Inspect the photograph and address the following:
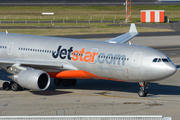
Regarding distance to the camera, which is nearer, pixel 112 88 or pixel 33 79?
pixel 33 79

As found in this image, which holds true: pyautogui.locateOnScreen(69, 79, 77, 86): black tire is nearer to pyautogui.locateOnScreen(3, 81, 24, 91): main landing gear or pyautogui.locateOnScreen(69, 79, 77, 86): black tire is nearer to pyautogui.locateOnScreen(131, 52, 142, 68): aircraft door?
pyautogui.locateOnScreen(3, 81, 24, 91): main landing gear

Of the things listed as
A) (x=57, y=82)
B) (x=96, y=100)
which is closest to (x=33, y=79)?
(x=96, y=100)

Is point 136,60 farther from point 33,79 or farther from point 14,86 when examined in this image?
point 14,86

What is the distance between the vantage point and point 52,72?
29.6m

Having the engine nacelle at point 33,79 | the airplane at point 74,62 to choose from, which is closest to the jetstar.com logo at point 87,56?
the airplane at point 74,62

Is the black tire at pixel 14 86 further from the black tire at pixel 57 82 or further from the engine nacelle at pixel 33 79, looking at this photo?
the black tire at pixel 57 82

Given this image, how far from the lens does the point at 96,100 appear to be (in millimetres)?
26656

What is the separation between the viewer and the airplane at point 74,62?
26141mm

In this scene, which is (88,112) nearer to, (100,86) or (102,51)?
(102,51)

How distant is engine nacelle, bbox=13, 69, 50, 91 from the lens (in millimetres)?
26938

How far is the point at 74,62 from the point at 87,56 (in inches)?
52.6

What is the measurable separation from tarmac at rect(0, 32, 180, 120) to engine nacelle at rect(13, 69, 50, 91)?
1.01m

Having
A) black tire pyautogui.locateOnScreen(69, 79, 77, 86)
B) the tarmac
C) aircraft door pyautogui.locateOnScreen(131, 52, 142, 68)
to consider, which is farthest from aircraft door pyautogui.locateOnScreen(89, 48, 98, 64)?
black tire pyautogui.locateOnScreen(69, 79, 77, 86)

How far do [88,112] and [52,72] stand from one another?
25.0ft
